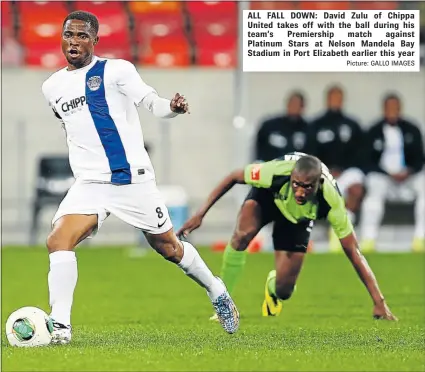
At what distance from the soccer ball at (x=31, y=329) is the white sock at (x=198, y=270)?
3.35 feet

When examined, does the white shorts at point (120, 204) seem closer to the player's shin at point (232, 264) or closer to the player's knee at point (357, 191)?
the player's shin at point (232, 264)

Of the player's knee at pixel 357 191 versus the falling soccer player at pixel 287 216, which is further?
the player's knee at pixel 357 191

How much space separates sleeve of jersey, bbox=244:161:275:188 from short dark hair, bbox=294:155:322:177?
0.62m

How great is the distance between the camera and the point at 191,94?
1998 centimetres

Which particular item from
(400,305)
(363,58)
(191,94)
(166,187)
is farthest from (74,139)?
(191,94)

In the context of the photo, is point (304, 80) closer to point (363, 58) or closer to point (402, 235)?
point (402, 235)

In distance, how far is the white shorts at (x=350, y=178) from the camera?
17.1m

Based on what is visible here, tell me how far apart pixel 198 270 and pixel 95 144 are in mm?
1085

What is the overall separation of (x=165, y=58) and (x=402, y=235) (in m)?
4.51

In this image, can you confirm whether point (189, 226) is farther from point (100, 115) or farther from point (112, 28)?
point (112, 28)

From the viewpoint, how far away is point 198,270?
27.2 ft

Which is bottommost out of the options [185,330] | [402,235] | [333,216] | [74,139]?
[402,235]

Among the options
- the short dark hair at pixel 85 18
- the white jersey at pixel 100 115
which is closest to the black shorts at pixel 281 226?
the white jersey at pixel 100 115

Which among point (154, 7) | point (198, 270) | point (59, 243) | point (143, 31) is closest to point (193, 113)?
point (143, 31)
